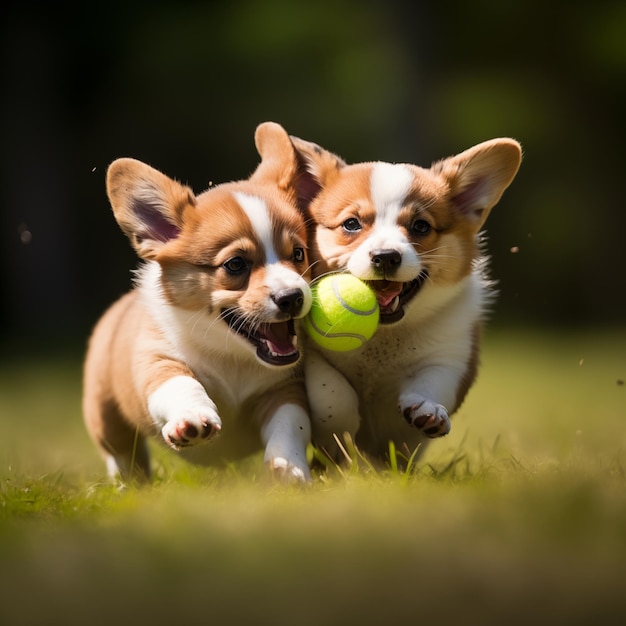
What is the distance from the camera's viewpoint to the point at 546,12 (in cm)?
1402

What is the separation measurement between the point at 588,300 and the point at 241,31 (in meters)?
6.03

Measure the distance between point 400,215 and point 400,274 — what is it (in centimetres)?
31

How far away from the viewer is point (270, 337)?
3.79 meters

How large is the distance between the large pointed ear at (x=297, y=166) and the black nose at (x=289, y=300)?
704 millimetres

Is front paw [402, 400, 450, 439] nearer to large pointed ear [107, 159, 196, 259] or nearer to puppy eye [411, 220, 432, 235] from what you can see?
puppy eye [411, 220, 432, 235]

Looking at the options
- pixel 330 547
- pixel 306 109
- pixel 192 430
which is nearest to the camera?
pixel 330 547

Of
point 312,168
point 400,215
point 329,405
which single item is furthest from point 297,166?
point 329,405

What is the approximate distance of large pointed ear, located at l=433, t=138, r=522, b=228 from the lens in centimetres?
420

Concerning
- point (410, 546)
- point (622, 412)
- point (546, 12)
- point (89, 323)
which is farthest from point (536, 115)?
point (410, 546)

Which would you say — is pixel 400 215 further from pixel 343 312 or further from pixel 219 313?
pixel 219 313

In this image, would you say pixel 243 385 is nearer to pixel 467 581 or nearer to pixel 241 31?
pixel 467 581

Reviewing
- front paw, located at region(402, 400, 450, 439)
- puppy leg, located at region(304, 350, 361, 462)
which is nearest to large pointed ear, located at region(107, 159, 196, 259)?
puppy leg, located at region(304, 350, 361, 462)

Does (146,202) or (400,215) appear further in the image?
(146,202)

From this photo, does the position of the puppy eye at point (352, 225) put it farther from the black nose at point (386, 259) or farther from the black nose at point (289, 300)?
the black nose at point (289, 300)
